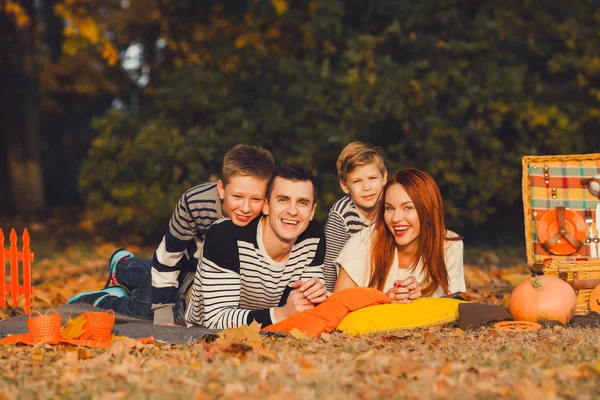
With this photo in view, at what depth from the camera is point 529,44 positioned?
1092cm

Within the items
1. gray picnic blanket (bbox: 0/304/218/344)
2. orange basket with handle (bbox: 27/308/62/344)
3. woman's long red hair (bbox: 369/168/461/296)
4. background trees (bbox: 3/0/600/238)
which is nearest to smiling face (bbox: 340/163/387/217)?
woman's long red hair (bbox: 369/168/461/296)

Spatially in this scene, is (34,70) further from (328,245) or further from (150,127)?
(328,245)

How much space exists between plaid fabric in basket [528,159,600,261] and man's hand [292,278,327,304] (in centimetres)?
189

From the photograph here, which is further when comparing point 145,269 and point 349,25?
point 349,25

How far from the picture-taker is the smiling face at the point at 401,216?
4754 mm

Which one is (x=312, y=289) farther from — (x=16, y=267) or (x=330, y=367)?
(x=16, y=267)

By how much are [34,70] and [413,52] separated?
9.00 m

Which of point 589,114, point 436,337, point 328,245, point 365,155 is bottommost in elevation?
point 436,337

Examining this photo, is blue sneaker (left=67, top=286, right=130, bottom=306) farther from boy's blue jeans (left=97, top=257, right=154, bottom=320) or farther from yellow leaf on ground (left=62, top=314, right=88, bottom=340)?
yellow leaf on ground (left=62, top=314, right=88, bottom=340)

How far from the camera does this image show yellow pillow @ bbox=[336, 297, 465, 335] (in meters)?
4.26

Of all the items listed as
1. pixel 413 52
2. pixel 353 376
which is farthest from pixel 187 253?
pixel 413 52

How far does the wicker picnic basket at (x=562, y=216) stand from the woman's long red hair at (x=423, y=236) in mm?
789

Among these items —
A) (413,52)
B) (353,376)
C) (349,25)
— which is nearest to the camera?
(353,376)

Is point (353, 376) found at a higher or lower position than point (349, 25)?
lower
